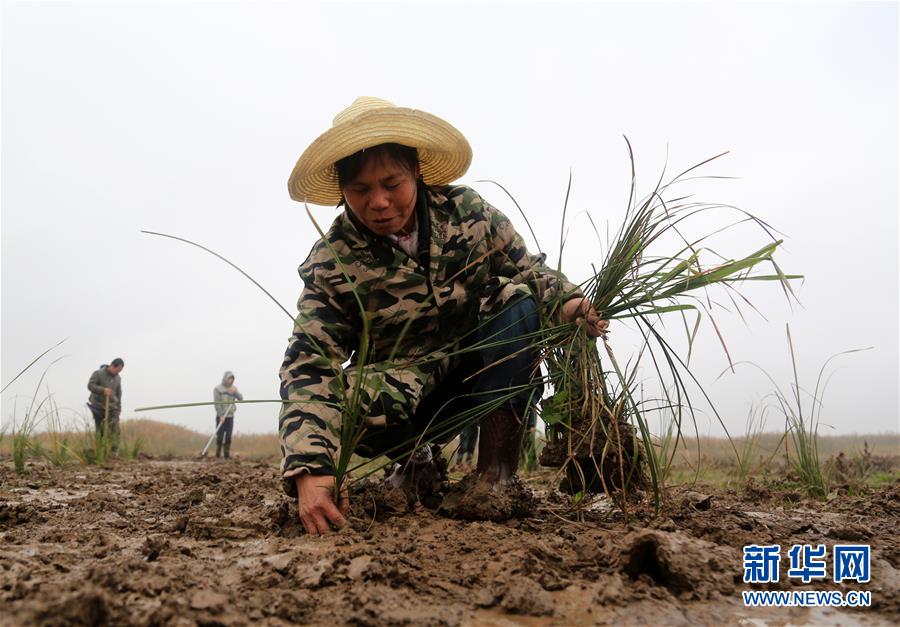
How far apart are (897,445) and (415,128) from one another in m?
9.15

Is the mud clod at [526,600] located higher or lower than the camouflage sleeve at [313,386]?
lower

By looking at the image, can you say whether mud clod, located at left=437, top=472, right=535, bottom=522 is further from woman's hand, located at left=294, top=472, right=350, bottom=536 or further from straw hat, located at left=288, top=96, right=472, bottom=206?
straw hat, located at left=288, top=96, right=472, bottom=206

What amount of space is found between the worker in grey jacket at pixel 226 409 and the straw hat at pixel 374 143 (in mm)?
8704

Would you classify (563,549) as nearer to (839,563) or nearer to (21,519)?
(839,563)

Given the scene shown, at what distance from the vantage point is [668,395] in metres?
2.12

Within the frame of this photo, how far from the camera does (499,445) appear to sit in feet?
7.26

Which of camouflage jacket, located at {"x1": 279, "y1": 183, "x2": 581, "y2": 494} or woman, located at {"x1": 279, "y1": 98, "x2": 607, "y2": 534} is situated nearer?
woman, located at {"x1": 279, "y1": 98, "x2": 607, "y2": 534}

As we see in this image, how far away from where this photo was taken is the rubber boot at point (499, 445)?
2.18 metres

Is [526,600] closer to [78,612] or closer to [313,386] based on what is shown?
[78,612]

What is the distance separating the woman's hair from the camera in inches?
87.8

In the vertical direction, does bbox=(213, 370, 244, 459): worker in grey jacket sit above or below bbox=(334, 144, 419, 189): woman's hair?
below

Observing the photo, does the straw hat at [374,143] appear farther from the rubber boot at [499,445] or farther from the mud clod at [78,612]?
the mud clod at [78,612]

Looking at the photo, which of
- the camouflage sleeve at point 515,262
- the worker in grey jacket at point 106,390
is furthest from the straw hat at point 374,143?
the worker in grey jacket at point 106,390

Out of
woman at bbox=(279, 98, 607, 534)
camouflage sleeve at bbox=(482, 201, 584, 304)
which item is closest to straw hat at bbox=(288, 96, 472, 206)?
woman at bbox=(279, 98, 607, 534)
